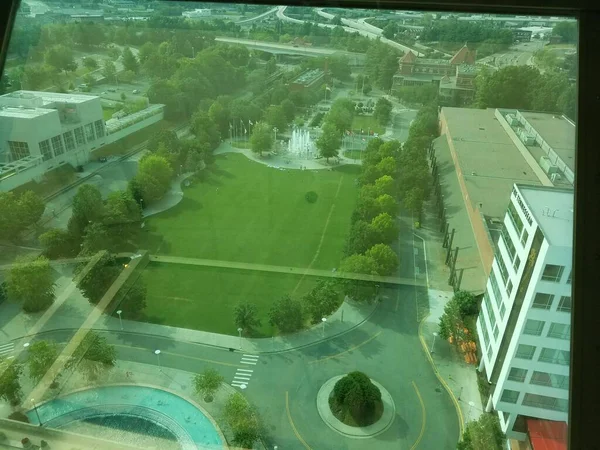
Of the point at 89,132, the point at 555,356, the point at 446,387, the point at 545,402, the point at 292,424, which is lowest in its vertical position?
the point at 292,424

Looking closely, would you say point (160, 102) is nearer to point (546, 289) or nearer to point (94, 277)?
point (94, 277)

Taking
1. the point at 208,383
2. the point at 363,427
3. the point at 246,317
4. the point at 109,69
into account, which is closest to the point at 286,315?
the point at 246,317

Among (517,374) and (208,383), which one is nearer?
(517,374)

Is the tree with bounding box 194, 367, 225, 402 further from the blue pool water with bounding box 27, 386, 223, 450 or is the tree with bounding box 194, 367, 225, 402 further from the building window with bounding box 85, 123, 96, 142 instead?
the building window with bounding box 85, 123, 96, 142

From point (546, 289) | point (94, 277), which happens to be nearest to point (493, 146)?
point (546, 289)

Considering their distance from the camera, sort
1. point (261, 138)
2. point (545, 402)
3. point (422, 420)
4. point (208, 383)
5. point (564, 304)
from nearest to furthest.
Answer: point (564, 304) → point (545, 402) → point (422, 420) → point (208, 383) → point (261, 138)

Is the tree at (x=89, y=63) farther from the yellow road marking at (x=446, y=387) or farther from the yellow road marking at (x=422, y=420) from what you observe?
the yellow road marking at (x=422, y=420)

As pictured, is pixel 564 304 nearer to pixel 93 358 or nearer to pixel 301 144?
pixel 301 144
